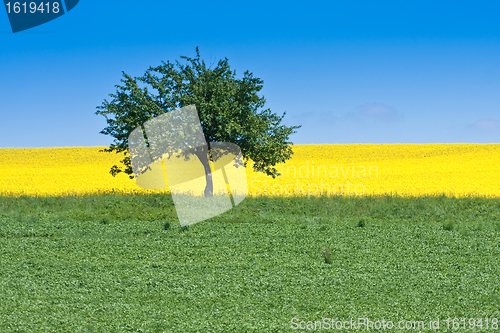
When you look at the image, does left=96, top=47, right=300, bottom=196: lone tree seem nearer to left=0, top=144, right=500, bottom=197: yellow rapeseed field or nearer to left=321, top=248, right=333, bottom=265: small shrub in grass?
left=0, top=144, right=500, bottom=197: yellow rapeseed field

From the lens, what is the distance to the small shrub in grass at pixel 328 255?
1125 centimetres

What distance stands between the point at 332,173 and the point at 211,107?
22.7 meters

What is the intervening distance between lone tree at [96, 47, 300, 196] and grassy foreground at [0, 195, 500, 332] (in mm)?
7459

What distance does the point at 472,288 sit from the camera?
9.23 metres

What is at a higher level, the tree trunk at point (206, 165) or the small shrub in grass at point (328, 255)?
the tree trunk at point (206, 165)

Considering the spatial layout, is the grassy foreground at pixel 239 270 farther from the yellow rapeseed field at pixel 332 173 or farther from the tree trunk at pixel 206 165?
the yellow rapeseed field at pixel 332 173

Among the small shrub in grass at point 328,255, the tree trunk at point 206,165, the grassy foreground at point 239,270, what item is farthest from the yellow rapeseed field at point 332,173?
the small shrub in grass at point 328,255

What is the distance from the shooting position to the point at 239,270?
1052 centimetres

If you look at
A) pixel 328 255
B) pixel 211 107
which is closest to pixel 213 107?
pixel 211 107

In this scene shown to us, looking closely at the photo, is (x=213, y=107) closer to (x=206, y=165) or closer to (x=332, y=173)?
(x=206, y=165)

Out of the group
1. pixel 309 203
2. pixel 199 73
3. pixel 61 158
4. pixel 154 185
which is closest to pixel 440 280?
pixel 309 203

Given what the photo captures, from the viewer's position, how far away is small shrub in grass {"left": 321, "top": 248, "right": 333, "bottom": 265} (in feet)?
36.9

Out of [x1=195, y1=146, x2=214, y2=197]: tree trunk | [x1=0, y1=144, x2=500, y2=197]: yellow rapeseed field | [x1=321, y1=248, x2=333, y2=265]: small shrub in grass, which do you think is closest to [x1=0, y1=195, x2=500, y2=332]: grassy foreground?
[x1=321, y1=248, x2=333, y2=265]: small shrub in grass

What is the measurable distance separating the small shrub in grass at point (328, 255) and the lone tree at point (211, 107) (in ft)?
43.1
